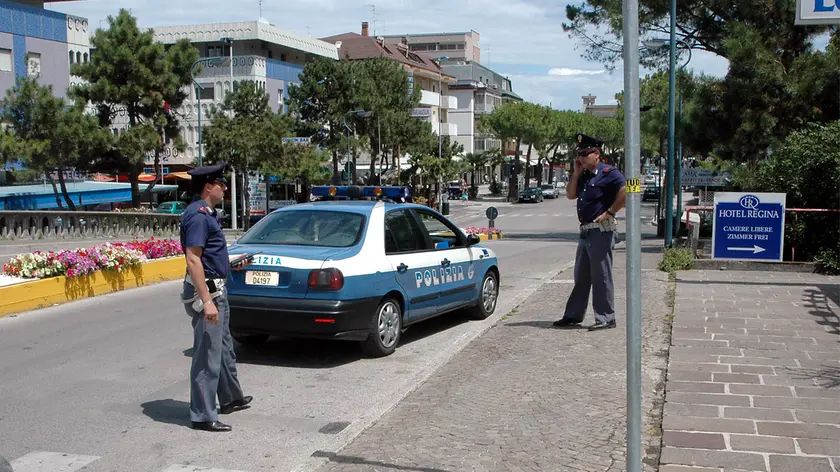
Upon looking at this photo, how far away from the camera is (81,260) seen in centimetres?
1225

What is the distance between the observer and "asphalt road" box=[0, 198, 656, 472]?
18.3 feet

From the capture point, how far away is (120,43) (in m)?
38.8

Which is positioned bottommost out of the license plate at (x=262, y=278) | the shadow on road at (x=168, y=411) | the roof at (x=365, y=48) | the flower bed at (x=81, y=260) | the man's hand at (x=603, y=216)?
the shadow on road at (x=168, y=411)

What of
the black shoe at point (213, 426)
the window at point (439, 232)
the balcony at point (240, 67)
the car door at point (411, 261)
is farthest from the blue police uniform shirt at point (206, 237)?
the balcony at point (240, 67)

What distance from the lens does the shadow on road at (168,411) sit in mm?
6305

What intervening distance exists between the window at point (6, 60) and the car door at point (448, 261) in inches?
1613

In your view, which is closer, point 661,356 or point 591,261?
point 661,356

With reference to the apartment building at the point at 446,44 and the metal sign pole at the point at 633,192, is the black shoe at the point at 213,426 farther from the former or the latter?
the apartment building at the point at 446,44

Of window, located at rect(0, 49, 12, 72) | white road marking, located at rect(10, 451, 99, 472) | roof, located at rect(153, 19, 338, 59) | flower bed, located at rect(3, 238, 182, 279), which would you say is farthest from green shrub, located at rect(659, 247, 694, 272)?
roof, located at rect(153, 19, 338, 59)

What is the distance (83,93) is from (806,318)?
116ft

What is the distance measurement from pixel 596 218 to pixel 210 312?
4448 millimetres

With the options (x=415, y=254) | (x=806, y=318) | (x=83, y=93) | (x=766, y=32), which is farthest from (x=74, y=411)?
(x=83, y=93)

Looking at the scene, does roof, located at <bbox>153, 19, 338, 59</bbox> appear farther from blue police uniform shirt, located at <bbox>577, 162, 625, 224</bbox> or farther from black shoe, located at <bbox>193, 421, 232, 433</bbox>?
black shoe, located at <bbox>193, 421, 232, 433</bbox>

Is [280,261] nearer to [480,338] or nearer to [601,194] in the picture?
[480,338]
